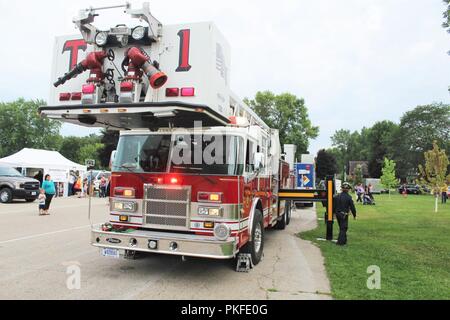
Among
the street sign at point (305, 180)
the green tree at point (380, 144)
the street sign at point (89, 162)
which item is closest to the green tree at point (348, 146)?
the green tree at point (380, 144)

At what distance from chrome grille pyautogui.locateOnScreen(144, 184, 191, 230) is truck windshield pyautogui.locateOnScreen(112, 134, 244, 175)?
0.44 meters

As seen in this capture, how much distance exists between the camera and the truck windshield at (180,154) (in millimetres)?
6312

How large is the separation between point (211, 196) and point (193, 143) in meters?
1.17

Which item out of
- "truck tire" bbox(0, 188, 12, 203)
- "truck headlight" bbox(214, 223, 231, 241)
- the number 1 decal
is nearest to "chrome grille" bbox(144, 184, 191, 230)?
"truck headlight" bbox(214, 223, 231, 241)

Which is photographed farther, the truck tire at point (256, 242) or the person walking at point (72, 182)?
the person walking at point (72, 182)

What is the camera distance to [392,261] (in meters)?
7.91

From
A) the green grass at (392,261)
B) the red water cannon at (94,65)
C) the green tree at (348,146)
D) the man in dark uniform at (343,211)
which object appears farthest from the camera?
the green tree at (348,146)

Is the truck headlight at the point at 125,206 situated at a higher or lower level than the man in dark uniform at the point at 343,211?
higher

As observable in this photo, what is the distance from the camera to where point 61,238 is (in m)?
9.74

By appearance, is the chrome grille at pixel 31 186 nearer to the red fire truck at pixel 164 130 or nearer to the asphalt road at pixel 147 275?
the asphalt road at pixel 147 275

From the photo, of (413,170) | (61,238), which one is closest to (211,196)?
(61,238)

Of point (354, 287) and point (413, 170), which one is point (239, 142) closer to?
point (354, 287)

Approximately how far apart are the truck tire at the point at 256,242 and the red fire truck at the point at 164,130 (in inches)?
1.9
